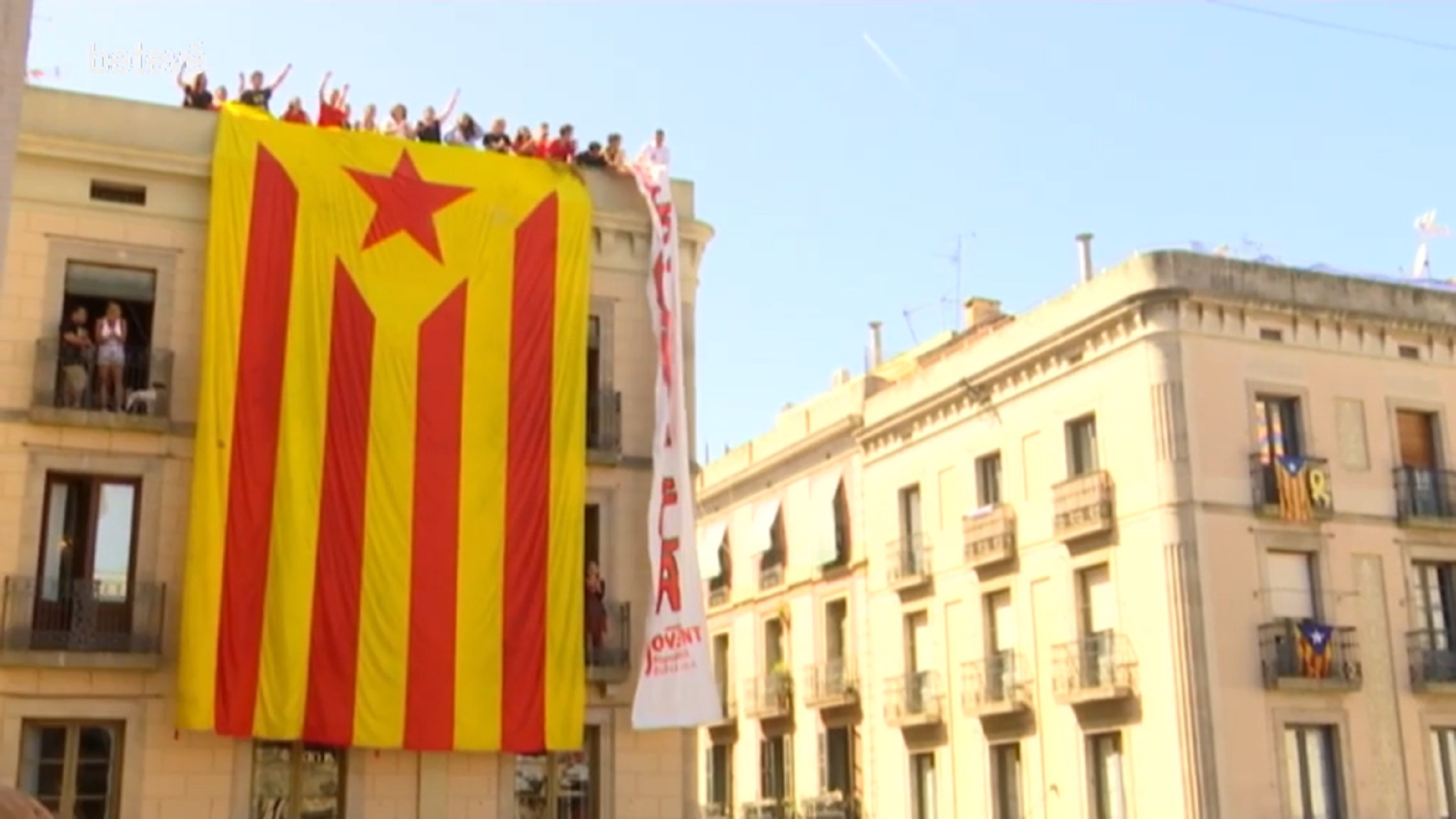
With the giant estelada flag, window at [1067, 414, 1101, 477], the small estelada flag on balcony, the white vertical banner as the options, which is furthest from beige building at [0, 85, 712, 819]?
the small estelada flag on balcony

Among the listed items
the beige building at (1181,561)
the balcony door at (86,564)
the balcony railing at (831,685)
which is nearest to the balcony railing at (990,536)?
the beige building at (1181,561)

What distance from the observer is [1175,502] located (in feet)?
104

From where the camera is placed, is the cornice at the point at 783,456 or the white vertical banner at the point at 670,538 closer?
the white vertical banner at the point at 670,538

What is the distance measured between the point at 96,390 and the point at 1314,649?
21286 millimetres

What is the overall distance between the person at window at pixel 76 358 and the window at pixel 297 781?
206 inches

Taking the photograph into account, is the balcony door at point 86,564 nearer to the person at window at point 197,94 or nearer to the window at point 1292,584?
the person at window at point 197,94

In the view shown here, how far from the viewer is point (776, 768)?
43812 mm

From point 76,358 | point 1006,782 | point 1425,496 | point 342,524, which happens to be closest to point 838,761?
point 1006,782

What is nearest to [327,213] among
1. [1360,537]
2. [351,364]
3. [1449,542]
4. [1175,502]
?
[351,364]

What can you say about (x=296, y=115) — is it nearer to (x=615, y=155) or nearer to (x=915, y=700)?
(x=615, y=155)

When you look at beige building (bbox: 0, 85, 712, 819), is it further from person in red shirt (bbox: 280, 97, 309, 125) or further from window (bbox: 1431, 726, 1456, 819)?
window (bbox: 1431, 726, 1456, 819)

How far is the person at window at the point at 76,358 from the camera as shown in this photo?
75.7 ft

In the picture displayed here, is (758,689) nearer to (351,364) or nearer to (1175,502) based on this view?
(1175,502)

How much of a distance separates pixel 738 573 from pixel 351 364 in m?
24.5
